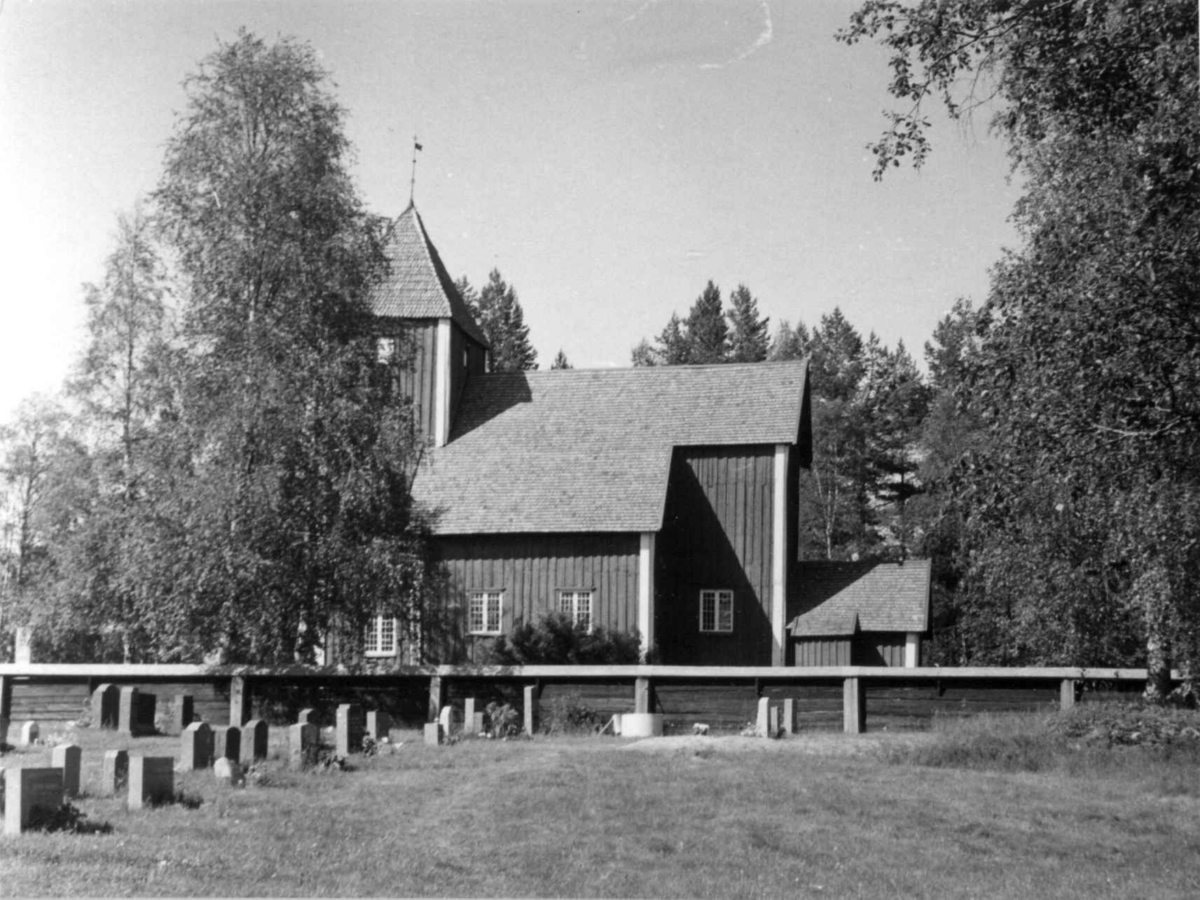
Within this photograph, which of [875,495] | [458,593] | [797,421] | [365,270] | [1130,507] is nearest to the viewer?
[1130,507]

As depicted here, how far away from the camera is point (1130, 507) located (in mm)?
18125

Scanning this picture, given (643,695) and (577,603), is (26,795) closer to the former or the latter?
(643,695)

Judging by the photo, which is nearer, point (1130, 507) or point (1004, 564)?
point (1130, 507)

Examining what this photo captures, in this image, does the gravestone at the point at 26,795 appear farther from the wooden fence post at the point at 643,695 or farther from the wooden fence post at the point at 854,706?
the wooden fence post at the point at 854,706

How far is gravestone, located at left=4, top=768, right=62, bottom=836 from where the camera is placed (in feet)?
37.1

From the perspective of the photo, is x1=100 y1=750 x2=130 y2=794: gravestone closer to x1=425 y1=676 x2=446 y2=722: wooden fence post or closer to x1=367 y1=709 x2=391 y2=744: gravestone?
x1=367 y1=709 x2=391 y2=744: gravestone

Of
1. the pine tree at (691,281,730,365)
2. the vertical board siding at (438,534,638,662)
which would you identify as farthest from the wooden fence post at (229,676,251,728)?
the pine tree at (691,281,730,365)

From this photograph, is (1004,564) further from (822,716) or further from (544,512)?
(544,512)

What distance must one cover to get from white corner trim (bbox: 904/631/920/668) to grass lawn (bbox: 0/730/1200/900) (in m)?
19.4

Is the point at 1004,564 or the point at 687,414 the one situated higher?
the point at 687,414

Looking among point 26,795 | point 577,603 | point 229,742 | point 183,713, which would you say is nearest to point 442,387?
point 577,603

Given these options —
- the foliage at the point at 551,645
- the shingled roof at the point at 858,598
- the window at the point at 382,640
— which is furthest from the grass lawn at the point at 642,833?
the shingled roof at the point at 858,598

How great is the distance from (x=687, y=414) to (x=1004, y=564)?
564 inches

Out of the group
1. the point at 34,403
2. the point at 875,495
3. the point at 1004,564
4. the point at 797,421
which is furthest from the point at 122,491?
the point at 875,495
